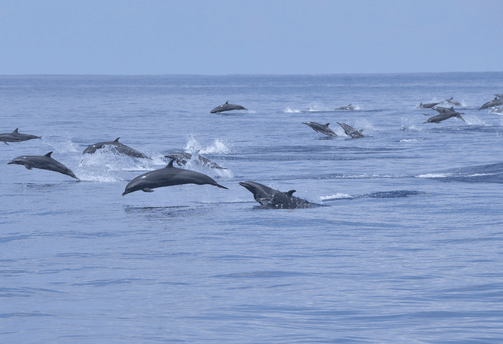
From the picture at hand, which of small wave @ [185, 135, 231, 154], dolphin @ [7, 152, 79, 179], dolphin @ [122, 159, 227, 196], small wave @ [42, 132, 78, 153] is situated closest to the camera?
dolphin @ [122, 159, 227, 196]

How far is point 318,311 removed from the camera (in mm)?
8836

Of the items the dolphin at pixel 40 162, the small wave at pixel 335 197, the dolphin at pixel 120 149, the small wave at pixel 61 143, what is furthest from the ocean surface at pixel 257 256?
the small wave at pixel 61 143

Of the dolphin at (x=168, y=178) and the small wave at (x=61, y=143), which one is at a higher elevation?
the dolphin at (x=168, y=178)

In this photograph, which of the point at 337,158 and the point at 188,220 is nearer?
the point at 188,220

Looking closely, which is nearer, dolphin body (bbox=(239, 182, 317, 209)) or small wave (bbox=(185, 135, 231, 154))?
dolphin body (bbox=(239, 182, 317, 209))

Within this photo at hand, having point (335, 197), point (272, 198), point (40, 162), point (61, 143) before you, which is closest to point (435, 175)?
point (335, 197)

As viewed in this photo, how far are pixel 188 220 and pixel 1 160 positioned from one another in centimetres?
1408

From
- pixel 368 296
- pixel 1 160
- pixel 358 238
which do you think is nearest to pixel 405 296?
pixel 368 296

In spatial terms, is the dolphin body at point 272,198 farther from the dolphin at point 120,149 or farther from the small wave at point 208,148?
the small wave at point 208,148

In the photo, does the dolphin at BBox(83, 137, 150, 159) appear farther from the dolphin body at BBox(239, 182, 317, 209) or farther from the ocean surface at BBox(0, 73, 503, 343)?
the dolphin body at BBox(239, 182, 317, 209)

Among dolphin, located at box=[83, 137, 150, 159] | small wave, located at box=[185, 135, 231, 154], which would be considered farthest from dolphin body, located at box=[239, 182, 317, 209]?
small wave, located at box=[185, 135, 231, 154]

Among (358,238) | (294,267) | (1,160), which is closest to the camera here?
(294,267)

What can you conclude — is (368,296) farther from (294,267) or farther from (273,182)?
(273,182)

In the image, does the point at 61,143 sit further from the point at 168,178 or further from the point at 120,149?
the point at 168,178
